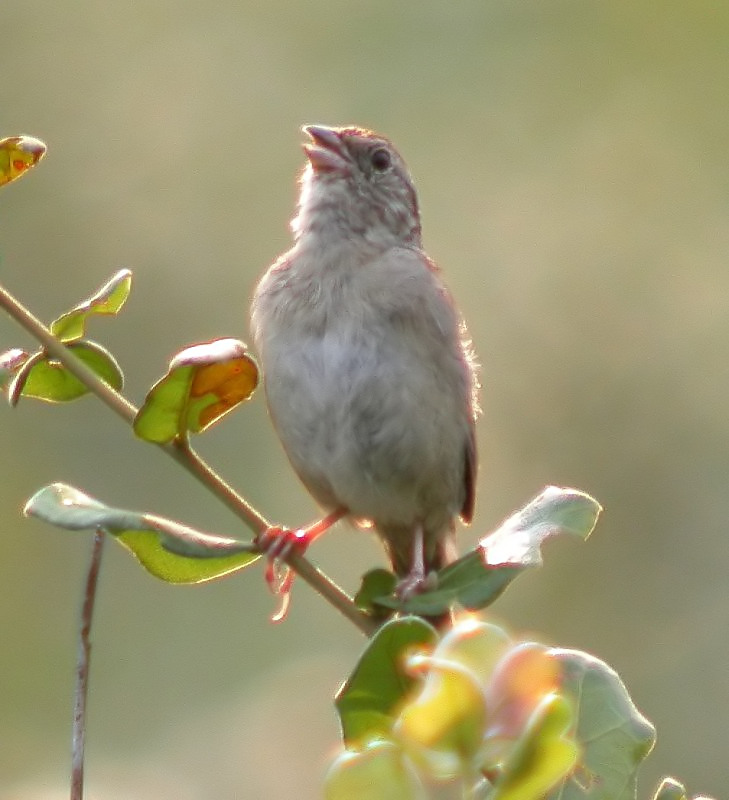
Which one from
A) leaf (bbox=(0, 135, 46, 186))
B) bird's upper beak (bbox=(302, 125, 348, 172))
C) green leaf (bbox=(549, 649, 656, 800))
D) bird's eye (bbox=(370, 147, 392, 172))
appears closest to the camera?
green leaf (bbox=(549, 649, 656, 800))

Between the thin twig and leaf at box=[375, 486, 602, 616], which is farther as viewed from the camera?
leaf at box=[375, 486, 602, 616]

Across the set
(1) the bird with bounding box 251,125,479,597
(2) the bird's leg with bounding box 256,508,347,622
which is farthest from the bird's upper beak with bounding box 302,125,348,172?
(2) the bird's leg with bounding box 256,508,347,622

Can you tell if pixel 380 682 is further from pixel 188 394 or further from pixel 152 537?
pixel 188 394

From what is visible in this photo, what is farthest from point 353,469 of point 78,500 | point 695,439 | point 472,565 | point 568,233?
point 568,233

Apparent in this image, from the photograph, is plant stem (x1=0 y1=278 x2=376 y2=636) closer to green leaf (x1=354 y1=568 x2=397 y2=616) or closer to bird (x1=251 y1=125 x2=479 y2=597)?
green leaf (x1=354 y1=568 x2=397 y2=616)

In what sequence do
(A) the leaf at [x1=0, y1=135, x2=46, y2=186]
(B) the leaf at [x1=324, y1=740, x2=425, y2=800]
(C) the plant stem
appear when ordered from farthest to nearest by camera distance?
1. (A) the leaf at [x1=0, y1=135, x2=46, y2=186]
2. (C) the plant stem
3. (B) the leaf at [x1=324, y1=740, x2=425, y2=800]

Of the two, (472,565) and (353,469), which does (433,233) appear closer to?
(353,469)

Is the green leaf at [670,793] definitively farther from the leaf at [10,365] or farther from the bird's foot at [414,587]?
the leaf at [10,365]
